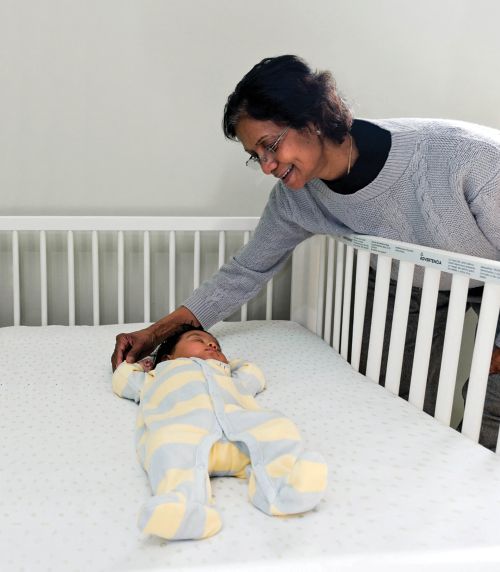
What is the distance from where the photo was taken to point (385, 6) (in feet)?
5.72

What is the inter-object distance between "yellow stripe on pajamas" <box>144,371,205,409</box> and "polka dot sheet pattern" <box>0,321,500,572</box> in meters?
0.07

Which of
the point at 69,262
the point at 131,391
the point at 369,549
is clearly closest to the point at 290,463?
the point at 369,549

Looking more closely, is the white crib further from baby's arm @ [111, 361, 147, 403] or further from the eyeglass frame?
the eyeglass frame

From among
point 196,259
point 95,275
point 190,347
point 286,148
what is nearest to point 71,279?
point 95,275

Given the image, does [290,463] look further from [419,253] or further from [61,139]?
[61,139]

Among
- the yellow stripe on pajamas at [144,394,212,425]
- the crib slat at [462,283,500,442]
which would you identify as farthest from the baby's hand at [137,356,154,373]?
the crib slat at [462,283,500,442]

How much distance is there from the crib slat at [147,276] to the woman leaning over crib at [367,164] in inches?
13.3

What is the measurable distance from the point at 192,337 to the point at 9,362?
1.40ft

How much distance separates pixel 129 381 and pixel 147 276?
541mm

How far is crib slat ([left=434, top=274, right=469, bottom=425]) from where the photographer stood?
100 centimetres

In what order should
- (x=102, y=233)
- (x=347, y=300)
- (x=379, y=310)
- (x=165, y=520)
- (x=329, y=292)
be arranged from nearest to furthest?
(x=165, y=520) < (x=379, y=310) < (x=347, y=300) < (x=329, y=292) < (x=102, y=233)

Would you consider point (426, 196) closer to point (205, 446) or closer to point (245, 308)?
point (205, 446)

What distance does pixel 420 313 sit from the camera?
1098 mm

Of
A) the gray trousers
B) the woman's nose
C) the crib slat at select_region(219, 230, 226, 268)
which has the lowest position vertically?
the gray trousers
